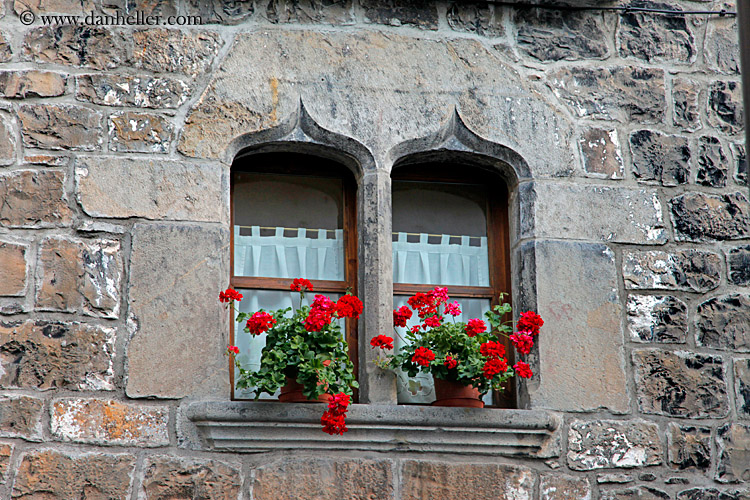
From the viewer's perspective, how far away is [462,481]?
13.3 feet

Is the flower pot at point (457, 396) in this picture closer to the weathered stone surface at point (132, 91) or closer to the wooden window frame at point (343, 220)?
the wooden window frame at point (343, 220)

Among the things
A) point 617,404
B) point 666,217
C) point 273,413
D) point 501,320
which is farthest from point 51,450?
point 666,217

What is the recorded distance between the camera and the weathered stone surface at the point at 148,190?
4.16m

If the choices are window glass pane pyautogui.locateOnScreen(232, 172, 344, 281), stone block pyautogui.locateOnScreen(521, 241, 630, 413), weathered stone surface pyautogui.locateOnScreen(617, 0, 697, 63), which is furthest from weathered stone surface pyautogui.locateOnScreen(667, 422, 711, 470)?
weathered stone surface pyautogui.locateOnScreen(617, 0, 697, 63)

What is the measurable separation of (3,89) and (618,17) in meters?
2.69

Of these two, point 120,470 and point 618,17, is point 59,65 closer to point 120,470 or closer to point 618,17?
point 120,470

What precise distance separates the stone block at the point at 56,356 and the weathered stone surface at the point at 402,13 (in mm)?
1801

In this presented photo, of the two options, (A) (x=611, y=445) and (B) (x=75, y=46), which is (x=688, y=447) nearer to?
(A) (x=611, y=445)

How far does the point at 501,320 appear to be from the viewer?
451 centimetres

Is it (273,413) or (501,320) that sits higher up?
(501,320)

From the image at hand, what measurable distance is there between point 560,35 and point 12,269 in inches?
100

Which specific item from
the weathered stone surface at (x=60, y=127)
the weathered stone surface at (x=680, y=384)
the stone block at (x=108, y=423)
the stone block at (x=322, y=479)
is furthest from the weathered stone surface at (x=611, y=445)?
the weathered stone surface at (x=60, y=127)

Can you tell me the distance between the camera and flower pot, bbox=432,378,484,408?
4.11 metres

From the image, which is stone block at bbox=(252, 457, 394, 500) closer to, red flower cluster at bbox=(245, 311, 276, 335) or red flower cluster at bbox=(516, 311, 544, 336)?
red flower cluster at bbox=(245, 311, 276, 335)
